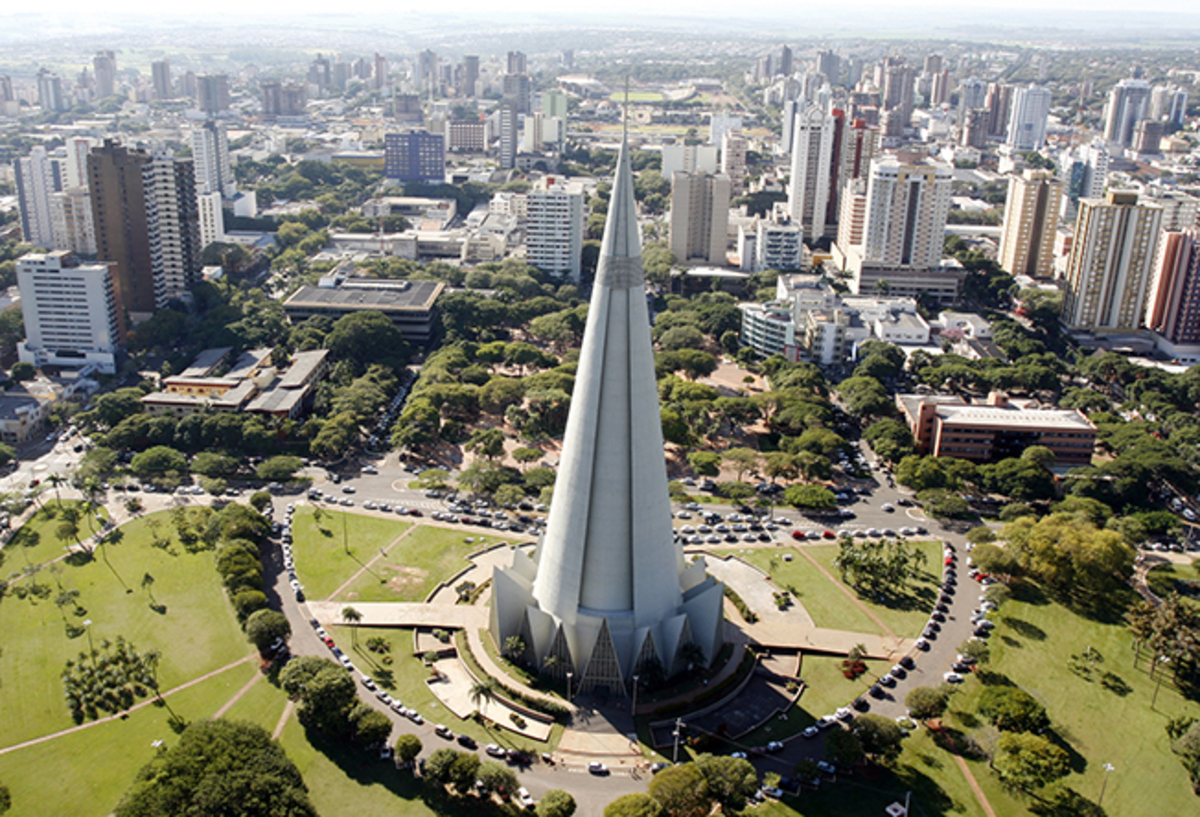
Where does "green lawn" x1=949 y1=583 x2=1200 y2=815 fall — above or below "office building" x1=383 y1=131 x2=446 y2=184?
below

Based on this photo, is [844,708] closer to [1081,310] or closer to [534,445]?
[534,445]

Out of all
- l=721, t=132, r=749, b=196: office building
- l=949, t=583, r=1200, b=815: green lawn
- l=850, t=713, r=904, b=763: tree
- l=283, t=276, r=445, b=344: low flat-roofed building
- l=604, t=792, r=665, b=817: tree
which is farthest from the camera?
l=721, t=132, r=749, b=196: office building

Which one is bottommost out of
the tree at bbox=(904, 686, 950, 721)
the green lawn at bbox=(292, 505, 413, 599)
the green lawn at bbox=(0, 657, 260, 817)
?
the green lawn at bbox=(0, 657, 260, 817)

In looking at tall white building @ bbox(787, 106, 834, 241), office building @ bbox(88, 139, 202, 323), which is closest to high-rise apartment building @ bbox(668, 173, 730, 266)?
tall white building @ bbox(787, 106, 834, 241)

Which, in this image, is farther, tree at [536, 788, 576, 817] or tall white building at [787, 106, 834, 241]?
tall white building at [787, 106, 834, 241]

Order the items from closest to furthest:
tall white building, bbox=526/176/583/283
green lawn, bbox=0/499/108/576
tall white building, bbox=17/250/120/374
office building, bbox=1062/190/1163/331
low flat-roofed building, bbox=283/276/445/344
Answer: green lawn, bbox=0/499/108/576 → tall white building, bbox=17/250/120/374 → low flat-roofed building, bbox=283/276/445/344 → office building, bbox=1062/190/1163/331 → tall white building, bbox=526/176/583/283

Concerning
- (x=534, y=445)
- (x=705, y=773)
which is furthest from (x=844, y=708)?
(x=534, y=445)

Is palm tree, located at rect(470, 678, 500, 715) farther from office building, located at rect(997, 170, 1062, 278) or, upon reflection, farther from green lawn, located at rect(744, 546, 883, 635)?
office building, located at rect(997, 170, 1062, 278)
